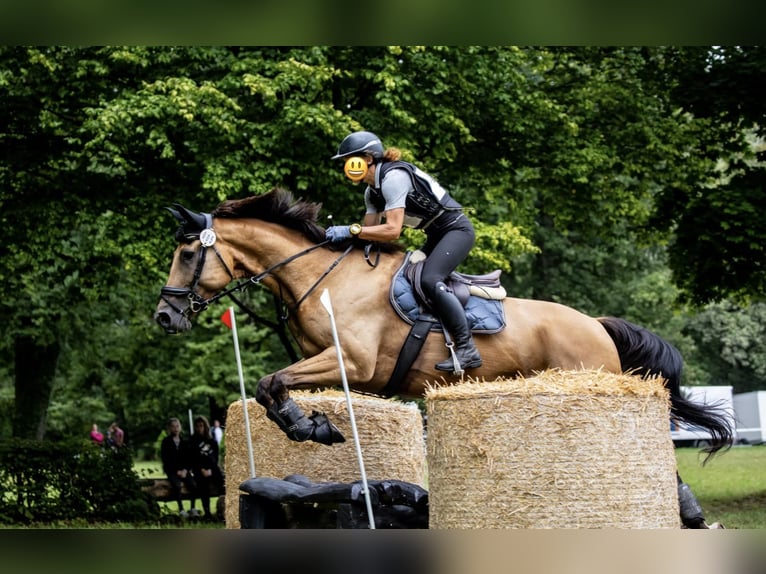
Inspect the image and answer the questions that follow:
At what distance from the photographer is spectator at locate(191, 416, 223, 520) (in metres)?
16.2

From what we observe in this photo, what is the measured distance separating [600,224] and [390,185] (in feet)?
41.0

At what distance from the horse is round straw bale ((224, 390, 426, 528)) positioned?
0.58 m

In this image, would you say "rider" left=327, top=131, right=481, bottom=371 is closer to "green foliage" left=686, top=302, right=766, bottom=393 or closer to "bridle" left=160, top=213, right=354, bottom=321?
"bridle" left=160, top=213, right=354, bottom=321

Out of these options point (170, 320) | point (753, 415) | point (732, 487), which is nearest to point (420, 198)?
point (170, 320)

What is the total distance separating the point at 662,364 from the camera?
7.69 m

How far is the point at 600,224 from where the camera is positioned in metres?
18.9

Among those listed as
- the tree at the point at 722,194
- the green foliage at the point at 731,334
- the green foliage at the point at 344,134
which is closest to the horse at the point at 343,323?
the green foliage at the point at 344,134

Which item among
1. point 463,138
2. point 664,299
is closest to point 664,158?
point 463,138

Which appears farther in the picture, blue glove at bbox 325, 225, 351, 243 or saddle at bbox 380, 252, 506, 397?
blue glove at bbox 325, 225, 351, 243

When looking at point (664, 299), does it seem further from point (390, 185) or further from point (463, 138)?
point (390, 185)

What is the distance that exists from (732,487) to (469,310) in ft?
43.2

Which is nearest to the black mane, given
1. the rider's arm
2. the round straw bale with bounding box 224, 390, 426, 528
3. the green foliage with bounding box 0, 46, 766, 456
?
the rider's arm

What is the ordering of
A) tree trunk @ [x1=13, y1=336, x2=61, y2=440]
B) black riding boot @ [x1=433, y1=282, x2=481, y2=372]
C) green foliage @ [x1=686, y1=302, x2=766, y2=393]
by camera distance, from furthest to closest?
green foliage @ [x1=686, y1=302, x2=766, y2=393]
tree trunk @ [x1=13, y1=336, x2=61, y2=440]
black riding boot @ [x1=433, y1=282, x2=481, y2=372]

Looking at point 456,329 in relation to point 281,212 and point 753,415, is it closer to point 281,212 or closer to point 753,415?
point 281,212
